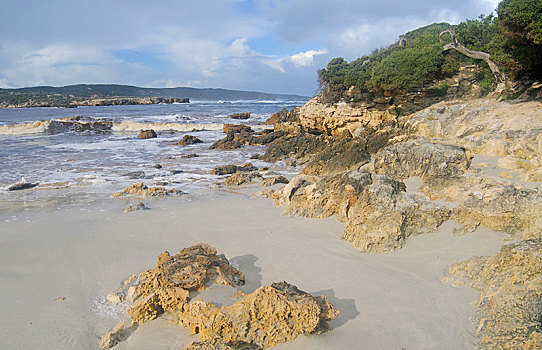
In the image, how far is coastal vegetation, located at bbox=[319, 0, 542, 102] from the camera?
34.6 ft

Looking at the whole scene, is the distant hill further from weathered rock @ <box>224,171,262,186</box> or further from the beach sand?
the beach sand

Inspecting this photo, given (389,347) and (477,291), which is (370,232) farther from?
(389,347)

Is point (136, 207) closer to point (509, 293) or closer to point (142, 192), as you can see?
point (142, 192)

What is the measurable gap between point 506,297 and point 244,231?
390 cm

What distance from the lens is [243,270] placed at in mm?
4652

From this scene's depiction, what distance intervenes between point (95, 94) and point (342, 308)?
419ft

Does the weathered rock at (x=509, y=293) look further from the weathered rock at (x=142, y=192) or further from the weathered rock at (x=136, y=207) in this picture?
the weathered rock at (x=142, y=192)

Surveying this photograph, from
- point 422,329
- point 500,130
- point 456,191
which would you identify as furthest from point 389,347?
point 500,130

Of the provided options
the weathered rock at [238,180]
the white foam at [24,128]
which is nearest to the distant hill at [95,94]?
the white foam at [24,128]

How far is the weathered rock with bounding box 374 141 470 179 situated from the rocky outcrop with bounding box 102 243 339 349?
13.2 feet

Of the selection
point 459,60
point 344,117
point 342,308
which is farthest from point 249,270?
point 459,60

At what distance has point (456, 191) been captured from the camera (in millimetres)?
5281

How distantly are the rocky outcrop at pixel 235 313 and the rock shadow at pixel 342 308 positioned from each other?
5.9 inches

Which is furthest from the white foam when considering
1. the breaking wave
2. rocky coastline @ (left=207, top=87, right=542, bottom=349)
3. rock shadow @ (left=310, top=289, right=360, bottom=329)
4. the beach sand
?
rock shadow @ (left=310, top=289, right=360, bottom=329)
